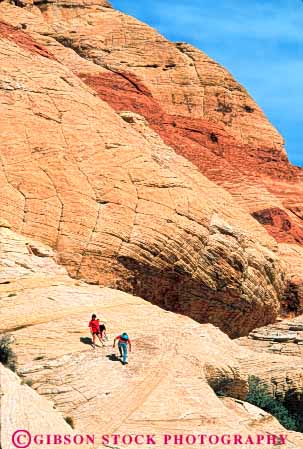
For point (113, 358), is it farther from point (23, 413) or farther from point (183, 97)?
point (183, 97)

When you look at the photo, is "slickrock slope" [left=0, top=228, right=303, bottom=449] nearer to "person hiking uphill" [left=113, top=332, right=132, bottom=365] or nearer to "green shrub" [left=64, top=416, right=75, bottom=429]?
"green shrub" [left=64, top=416, right=75, bottom=429]

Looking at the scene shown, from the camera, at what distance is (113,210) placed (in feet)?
110

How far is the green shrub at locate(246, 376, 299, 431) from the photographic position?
1205 inches

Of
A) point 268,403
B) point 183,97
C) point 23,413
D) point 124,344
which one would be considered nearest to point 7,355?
point 124,344

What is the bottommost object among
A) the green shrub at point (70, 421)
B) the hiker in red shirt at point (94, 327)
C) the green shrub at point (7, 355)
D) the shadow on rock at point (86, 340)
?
the green shrub at point (70, 421)

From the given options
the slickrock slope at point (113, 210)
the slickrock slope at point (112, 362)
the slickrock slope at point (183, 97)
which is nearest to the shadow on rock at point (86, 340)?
the slickrock slope at point (112, 362)

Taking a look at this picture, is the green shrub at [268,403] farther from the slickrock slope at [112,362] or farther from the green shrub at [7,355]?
the green shrub at [7,355]

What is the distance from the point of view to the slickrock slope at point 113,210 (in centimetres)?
3266

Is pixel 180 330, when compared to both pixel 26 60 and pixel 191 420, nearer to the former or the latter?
pixel 191 420

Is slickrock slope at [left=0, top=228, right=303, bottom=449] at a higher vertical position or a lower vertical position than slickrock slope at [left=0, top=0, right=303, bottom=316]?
lower

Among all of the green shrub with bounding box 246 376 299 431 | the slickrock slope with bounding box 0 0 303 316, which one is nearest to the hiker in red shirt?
the green shrub with bounding box 246 376 299 431

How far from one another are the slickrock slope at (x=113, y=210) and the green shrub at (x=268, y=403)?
14.3ft

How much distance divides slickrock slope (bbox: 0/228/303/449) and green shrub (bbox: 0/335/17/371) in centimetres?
16

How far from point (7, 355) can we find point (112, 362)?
2.52 m
